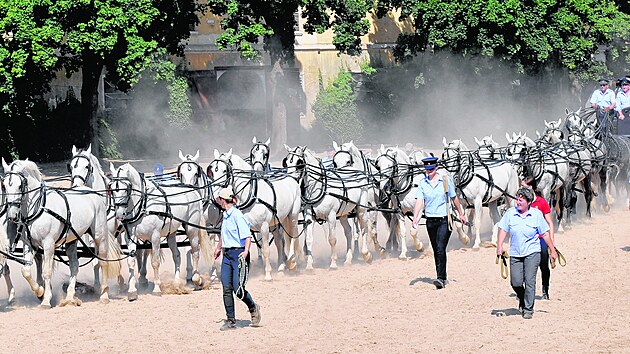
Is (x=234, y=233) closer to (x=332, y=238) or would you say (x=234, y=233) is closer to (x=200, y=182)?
(x=200, y=182)

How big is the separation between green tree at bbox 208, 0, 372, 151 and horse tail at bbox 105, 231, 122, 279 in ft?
68.3

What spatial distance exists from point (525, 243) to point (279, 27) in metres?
27.5

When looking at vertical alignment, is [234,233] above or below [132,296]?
above

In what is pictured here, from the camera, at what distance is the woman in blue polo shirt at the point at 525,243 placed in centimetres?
1360

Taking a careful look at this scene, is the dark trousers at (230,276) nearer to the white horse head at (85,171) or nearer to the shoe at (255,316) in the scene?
the shoe at (255,316)

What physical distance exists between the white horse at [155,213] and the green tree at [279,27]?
1982 cm

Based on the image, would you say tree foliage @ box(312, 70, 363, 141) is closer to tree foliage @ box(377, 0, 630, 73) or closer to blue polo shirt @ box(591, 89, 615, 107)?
tree foliage @ box(377, 0, 630, 73)

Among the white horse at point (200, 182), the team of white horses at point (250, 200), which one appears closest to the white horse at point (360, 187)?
the team of white horses at point (250, 200)

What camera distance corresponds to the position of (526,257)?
1359 centimetres

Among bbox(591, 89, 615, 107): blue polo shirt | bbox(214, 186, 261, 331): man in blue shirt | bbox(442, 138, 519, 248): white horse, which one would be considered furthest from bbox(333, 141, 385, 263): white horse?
bbox(591, 89, 615, 107): blue polo shirt

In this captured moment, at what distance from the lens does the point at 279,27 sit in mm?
40125

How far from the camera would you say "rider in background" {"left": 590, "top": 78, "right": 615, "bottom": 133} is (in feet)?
86.3

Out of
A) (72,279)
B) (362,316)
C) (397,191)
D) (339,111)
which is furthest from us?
(339,111)

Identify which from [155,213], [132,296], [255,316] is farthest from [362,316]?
[155,213]
